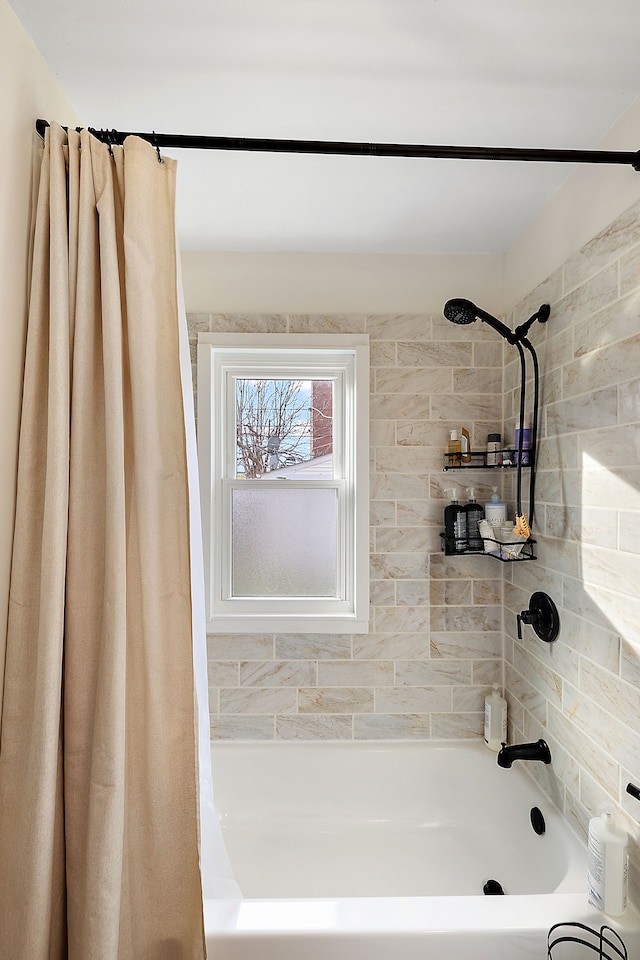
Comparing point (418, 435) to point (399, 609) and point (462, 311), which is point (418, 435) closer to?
point (462, 311)

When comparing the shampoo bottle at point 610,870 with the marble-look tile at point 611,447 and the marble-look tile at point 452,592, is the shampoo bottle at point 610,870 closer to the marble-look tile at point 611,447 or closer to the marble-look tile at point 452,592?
the marble-look tile at point 611,447

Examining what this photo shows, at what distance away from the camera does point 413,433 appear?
251 cm

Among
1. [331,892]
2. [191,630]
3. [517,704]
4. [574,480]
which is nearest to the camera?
[191,630]

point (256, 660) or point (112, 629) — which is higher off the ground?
point (112, 629)

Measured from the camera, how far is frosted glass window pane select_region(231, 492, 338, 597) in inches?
102

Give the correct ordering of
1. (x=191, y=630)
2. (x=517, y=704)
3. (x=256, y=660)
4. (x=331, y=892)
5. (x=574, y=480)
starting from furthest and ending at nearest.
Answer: (x=256, y=660) < (x=517, y=704) < (x=331, y=892) < (x=574, y=480) < (x=191, y=630)

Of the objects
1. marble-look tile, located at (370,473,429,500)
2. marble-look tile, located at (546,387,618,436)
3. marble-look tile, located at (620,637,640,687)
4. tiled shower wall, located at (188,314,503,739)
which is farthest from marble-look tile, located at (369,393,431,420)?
marble-look tile, located at (620,637,640,687)

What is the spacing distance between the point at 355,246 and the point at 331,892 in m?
2.43

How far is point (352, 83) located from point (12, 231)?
33.9 inches

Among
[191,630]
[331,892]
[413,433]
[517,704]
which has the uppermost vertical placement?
[413,433]

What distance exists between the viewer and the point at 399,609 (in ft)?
8.22

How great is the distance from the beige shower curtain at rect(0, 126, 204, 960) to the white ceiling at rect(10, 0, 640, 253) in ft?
0.87

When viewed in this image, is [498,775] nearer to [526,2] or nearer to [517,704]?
[517,704]

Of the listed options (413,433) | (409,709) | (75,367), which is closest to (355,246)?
(413,433)
